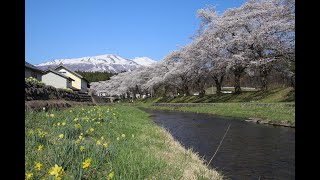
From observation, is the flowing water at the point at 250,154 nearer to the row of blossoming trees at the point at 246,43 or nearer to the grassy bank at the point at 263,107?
the grassy bank at the point at 263,107

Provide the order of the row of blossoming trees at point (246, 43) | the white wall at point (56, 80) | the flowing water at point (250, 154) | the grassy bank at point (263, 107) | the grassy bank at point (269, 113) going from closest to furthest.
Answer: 1. the flowing water at point (250, 154)
2. the grassy bank at point (269, 113)
3. the grassy bank at point (263, 107)
4. the row of blossoming trees at point (246, 43)
5. the white wall at point (56, 80)

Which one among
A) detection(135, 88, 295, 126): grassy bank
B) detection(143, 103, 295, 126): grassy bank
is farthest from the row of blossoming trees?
detection(143, 103, 295, 126): grassy bank

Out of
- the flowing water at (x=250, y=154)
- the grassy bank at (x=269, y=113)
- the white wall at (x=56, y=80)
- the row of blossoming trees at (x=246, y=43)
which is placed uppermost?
the row of blossoming trees at (x=246, y=43)

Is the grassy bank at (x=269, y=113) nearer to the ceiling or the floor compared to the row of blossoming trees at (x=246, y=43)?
nearer to the floor

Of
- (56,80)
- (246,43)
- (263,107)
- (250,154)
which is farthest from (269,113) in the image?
(56,80)

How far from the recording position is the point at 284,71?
3619cm

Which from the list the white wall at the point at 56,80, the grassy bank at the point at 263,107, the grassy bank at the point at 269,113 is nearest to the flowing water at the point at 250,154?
the grassy bank at the point at 269,113

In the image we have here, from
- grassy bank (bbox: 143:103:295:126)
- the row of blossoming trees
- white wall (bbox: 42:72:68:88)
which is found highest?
the row of blossoming trees

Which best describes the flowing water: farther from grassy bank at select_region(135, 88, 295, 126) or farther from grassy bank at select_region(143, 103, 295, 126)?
grassy bank at select_region(135, 88, 295, 126)

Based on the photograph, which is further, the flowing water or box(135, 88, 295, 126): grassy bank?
box(135, 88, 295, 126): grassy bank

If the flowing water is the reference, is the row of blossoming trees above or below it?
above

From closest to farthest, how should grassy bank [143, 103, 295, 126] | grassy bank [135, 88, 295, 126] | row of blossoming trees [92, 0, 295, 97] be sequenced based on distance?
grassy bank [143, 103, 295, 126]
grassy bank [135, 88, 295, 126]
row of blossoming trees [92, 0, 295, 97]

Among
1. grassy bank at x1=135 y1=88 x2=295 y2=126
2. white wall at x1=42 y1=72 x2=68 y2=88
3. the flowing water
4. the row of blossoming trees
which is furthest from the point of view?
white wall at x1=42 y1=72 x2=68 y2=88
